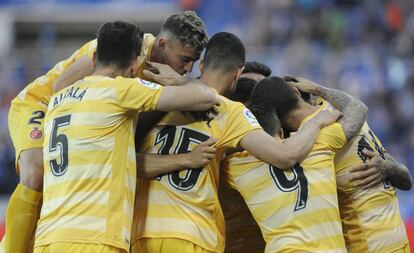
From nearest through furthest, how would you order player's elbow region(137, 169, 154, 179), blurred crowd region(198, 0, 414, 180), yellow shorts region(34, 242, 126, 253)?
yellow shorts region(34, 242, 126, 253)
player's elbow region(137, 169, 154, 179)
blurred crowd region(198, 0, 414, 180)

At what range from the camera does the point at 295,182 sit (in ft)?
19.2

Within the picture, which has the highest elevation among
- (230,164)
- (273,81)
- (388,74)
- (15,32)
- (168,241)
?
(273,81)

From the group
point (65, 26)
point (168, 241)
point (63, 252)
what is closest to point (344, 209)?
point (168, 241)

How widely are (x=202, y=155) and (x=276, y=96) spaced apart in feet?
2.22

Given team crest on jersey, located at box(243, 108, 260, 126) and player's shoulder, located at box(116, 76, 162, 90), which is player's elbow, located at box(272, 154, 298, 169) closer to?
team crest on jersey, located at box(243, 108, 260, 126)

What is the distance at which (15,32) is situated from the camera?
1956 cm

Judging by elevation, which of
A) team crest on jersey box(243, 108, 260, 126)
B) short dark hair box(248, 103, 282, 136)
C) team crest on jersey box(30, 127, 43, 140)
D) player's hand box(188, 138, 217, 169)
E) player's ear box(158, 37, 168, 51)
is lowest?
team crest on jersey box(30, 127, 43, 140)

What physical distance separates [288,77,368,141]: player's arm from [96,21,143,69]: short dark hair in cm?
130

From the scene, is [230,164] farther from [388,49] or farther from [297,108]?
[388,49]

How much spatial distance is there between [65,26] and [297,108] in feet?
45.9

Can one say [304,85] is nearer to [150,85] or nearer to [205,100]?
[205,100]

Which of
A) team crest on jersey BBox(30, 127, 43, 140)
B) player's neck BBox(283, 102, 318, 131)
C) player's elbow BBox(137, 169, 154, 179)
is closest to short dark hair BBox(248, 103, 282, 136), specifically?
player's neck BBox(283, 102, 318, 131)

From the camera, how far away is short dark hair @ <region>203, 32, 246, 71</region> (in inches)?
238

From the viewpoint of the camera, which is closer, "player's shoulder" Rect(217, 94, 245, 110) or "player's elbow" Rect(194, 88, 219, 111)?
"player's elbow" Rect(194, 88, 219, 111)
